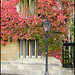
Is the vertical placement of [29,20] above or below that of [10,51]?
above

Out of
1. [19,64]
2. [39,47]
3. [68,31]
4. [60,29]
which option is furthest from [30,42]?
[68,31]

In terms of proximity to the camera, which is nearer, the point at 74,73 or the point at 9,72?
the point at 74,73

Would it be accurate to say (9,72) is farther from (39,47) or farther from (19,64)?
(39,47)

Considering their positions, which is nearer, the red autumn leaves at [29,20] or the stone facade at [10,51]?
the red autumn leaves at [29,20]

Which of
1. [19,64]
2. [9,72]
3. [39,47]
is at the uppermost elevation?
[39,47]

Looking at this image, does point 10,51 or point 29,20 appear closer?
point 29,20

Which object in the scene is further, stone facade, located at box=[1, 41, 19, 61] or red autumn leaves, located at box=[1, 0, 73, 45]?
stone facade, located at box=[1, 41, 19, 61]

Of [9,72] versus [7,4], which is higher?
[7,4]

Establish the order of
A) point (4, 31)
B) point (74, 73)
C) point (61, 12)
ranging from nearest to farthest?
point (74, 73), point (61, 12), point (4, 31)

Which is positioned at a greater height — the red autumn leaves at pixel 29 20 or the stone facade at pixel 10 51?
the red autumn leaves at pixel 29 20

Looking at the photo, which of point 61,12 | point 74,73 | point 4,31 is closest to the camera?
point 74,73

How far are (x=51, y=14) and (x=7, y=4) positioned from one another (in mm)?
3766

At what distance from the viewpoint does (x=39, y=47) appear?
841cm

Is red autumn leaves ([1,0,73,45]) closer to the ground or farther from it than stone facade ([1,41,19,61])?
farther from it
